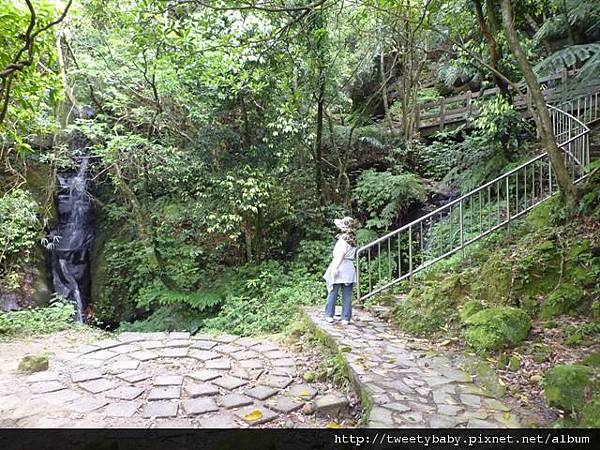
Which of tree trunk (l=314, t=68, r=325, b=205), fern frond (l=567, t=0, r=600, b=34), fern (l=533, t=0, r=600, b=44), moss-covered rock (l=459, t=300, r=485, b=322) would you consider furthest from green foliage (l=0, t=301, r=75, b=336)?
fern frond (l=567, t=0, r=600, b=34)

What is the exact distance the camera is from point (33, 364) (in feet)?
15.1

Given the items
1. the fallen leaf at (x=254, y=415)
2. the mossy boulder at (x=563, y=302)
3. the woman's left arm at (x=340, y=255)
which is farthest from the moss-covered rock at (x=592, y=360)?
the woman's left arm at (x=340, y=255)

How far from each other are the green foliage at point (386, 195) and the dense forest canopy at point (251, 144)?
5cm

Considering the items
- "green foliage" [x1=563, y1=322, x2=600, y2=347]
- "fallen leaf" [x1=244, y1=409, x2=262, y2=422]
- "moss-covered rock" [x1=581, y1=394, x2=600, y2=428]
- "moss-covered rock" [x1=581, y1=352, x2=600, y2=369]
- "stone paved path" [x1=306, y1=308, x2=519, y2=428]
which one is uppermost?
"green foliage" [x1=563, y1=322, x2=600, y2=347]

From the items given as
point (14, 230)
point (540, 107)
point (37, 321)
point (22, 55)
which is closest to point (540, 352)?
point (540, 107)

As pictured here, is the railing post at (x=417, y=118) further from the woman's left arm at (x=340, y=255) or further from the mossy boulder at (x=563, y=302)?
the mossy boulder at (x=563, y=302)

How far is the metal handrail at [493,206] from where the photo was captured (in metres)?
6.34

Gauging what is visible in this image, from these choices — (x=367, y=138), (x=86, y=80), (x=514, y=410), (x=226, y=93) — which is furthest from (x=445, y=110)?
(x=514, y=410)

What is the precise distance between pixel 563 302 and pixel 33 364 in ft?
19.1

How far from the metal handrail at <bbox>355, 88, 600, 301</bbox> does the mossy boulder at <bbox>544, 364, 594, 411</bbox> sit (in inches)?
115

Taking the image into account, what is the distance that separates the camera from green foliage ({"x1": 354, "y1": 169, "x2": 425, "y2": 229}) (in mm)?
9695

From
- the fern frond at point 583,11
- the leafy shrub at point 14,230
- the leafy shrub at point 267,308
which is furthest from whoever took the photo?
the leafy shrub at point 14,230

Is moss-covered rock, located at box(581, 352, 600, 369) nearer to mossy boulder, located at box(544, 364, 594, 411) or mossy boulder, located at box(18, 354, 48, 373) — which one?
mossy boulder, located at box(544, 364, 594, 411)

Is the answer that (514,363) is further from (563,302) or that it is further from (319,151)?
(319,151)
